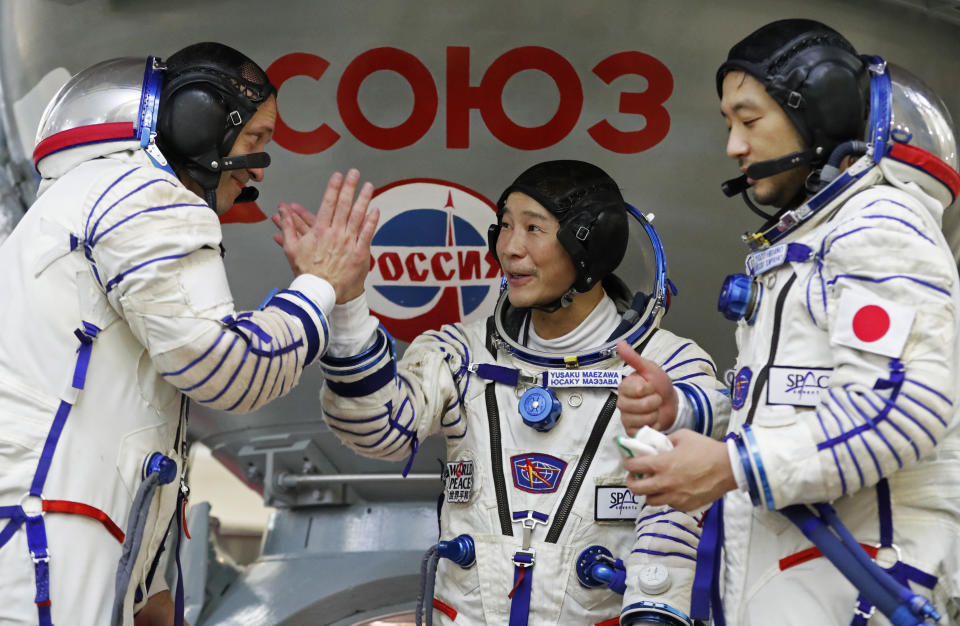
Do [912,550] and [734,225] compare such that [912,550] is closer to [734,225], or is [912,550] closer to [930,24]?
[734,225]

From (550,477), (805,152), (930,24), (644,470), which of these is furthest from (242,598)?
(930,24)

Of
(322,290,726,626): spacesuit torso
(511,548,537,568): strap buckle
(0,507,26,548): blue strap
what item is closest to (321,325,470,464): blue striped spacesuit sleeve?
(322,290,726,626): spacesuit torso

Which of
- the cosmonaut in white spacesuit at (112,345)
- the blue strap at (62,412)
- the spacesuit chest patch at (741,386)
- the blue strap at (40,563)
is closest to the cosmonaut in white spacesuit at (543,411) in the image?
the spacesuit chest patch at (741,386)

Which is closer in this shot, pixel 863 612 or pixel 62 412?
pixel 863 612

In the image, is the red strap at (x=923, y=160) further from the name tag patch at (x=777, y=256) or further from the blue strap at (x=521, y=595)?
the blue strap at (x=521, y=595)

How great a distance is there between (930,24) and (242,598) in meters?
2.48

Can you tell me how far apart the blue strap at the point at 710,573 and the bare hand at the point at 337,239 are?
0.78 meters

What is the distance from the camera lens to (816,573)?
162 cm

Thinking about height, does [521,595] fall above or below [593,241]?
below

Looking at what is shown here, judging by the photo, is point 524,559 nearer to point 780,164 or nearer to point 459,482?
point 459,482

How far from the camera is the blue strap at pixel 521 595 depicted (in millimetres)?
2076

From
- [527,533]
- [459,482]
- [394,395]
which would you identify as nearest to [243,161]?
[394,395]

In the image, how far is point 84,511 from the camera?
1701 mm

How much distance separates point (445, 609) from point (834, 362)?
1019 millimetres
